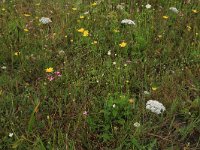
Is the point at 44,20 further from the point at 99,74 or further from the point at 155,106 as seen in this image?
the point at 155,106

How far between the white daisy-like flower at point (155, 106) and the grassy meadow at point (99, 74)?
0.02 metres

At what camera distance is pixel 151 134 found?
10.3ft

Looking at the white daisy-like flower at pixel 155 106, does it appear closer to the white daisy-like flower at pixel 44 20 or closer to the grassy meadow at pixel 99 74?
the grassy meadow at pixel 99 74

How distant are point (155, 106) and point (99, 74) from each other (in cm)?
81

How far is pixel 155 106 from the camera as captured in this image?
3.26 metres

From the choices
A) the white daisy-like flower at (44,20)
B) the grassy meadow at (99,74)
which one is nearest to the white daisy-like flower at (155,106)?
the grassy meadow at (99,74)

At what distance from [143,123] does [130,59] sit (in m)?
1.08

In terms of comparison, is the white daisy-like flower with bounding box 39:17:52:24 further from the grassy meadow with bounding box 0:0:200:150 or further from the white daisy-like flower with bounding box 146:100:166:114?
the white daisy-like flower with bounding box 146:100:166:114

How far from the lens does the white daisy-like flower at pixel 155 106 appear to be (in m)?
3.24

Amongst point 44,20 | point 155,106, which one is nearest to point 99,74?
point 155,106

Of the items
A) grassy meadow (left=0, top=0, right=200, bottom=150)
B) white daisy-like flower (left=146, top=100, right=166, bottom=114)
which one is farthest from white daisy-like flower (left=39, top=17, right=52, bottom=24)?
white daisy-like flower (left=146, top=100, right=166, bottom=114)

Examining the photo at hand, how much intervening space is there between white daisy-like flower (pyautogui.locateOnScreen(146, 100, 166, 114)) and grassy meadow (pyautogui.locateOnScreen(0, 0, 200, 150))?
2 cm

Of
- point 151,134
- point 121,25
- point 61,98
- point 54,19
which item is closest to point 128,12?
point 121,25

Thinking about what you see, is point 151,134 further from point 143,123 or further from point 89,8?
point 89,8
